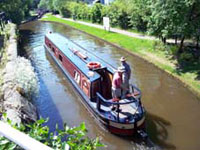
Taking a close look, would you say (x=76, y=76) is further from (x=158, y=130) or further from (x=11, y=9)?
(x=11, y=9)

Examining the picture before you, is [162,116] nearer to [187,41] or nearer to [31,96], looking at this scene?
[31,96]

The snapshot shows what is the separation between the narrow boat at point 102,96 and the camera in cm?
821

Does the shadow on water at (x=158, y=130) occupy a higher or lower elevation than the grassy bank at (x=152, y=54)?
lower

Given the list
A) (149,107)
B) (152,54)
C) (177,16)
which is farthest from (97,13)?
(149,107)

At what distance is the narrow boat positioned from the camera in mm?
Answer: 8211

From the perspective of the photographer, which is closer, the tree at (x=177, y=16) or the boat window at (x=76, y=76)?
the boat window at (x=76, y=76)

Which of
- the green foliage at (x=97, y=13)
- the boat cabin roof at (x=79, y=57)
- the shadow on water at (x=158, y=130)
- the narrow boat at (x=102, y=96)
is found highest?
the green foliage at (x=97, y=13)

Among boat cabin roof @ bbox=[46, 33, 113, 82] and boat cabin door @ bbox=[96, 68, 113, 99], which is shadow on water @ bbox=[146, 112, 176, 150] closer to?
boat cabin door @ bbox=[96, 68, 113, 99]

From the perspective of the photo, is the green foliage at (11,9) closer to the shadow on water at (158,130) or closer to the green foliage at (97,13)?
the green foliage at (97,13)

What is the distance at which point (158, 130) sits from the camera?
8.80 metres

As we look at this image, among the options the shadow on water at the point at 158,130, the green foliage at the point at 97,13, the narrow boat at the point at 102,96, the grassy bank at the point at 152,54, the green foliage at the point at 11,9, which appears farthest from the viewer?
the green foliage at the point at 97,13

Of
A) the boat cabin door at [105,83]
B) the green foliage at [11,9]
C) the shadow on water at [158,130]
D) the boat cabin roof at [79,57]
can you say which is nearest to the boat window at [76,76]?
the boat cabin roof at [79,57]

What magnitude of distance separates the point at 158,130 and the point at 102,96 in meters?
2.63

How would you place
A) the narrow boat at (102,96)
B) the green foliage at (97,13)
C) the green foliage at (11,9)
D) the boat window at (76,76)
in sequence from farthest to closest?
1. the green foliage at (97,13)
2. the green foliage at (11,9)
3. the boat window at (76,76)
4. the narrow boat at (102,96)
